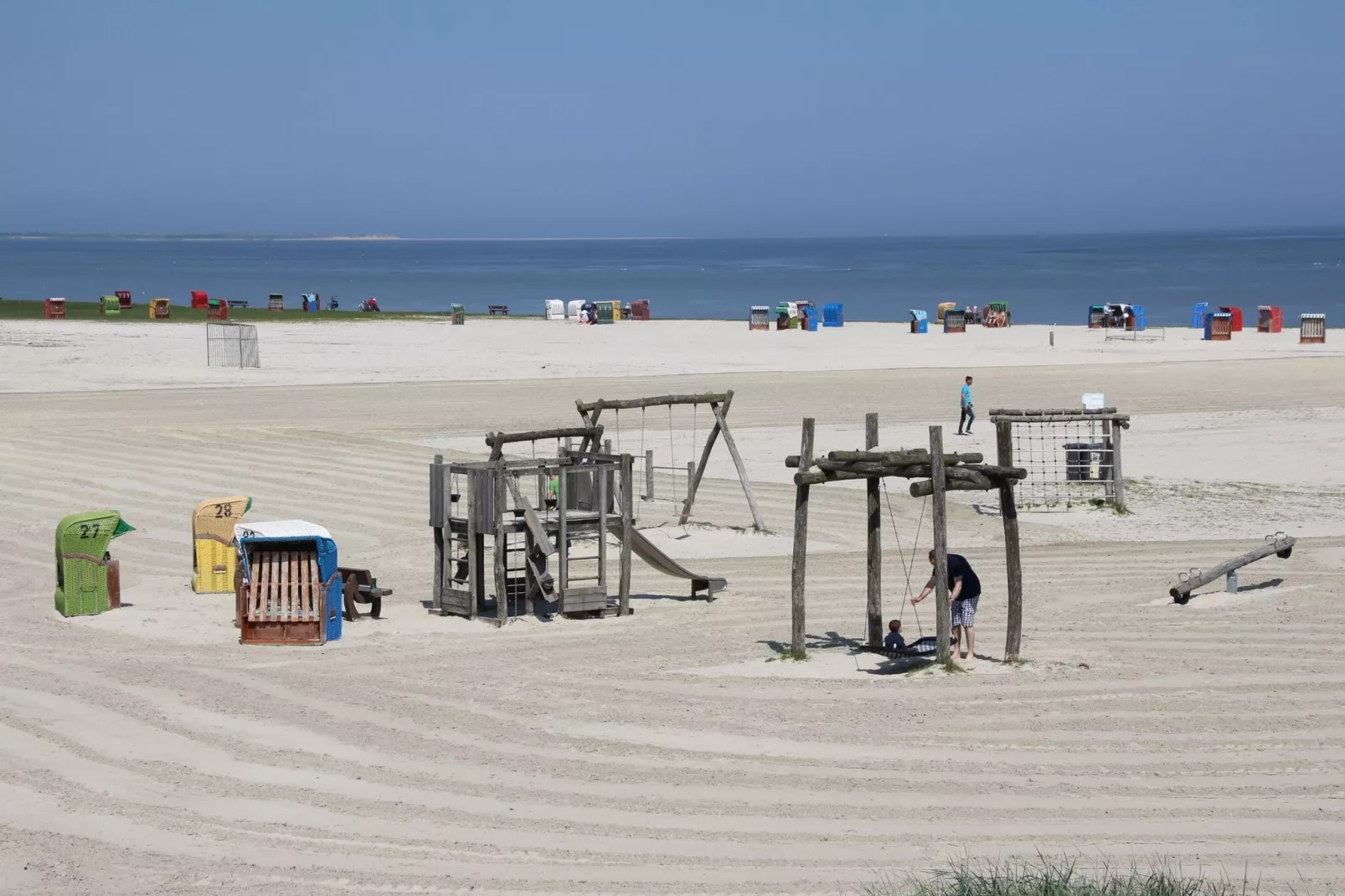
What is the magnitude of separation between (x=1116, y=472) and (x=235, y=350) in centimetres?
3045

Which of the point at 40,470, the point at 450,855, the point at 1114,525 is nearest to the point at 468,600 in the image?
the point at 450,855

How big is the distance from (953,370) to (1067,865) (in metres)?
35.5

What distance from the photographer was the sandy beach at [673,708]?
30.3ft

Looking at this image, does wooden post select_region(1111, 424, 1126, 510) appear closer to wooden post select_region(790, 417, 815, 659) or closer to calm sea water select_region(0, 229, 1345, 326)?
wooden post select_region(790, 417, 815, 659)

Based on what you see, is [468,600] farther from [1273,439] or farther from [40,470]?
[1273,439]

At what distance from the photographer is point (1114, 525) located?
21594 millimetres

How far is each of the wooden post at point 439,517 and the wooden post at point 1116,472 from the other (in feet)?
36.4

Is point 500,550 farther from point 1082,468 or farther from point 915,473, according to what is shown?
point 1082,468

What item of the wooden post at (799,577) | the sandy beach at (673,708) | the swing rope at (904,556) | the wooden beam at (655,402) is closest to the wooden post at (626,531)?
the sandy beach at (673,708)

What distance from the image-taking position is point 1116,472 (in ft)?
75.5

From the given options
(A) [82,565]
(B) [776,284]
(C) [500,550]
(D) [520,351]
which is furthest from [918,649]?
(B) [776,284]

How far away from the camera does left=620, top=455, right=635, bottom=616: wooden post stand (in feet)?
52.3

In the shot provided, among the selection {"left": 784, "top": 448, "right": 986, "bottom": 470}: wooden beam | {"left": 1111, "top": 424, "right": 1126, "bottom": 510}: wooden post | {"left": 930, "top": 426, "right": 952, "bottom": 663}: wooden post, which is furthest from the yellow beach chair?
{"left": 1111, "top": 424, "right": 1126, "bottom": 510}: wooden post

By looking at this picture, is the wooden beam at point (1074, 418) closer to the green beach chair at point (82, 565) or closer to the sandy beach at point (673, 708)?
the sandy beach at point (673, 708)
